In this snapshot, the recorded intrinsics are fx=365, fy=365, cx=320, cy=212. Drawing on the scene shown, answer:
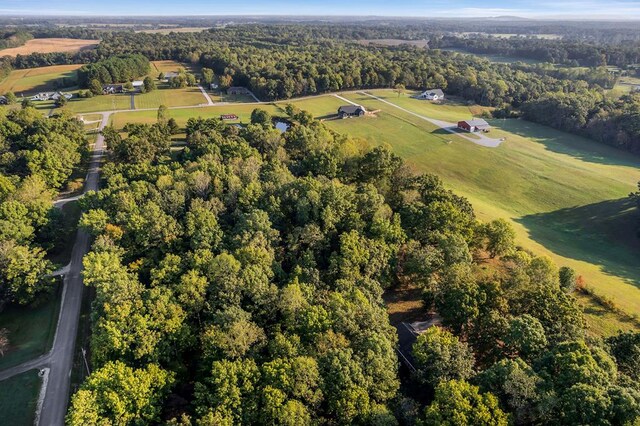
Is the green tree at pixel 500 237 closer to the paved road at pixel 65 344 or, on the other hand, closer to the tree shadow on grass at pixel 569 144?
the paved road at pixel 65 344

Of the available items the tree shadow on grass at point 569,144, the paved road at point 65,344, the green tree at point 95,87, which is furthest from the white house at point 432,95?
the paved road at point 65,344

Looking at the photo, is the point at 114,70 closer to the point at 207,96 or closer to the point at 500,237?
the point at 207,96

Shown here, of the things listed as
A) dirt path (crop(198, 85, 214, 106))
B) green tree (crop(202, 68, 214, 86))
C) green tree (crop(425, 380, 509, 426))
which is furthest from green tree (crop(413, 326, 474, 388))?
green tree (crop(202, 68, 214, 86))

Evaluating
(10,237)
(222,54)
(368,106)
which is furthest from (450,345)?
(222,54)

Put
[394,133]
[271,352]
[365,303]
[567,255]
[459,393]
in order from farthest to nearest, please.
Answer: [394,133] < [567,255] < [365,303] < [271,352] < [459,393]

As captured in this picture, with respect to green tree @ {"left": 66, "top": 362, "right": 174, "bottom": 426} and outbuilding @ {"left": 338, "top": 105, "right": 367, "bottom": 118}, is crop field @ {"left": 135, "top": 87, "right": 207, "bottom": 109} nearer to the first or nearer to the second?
outbuilding @ {"left": 338, "top": 105, "right": 367, "bottom": 118}

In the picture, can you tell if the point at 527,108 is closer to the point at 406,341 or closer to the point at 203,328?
the point at 406,341
